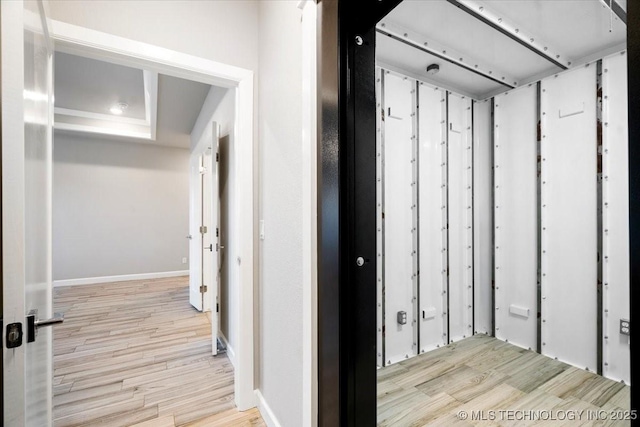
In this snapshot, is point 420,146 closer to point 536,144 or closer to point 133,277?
point 536,144

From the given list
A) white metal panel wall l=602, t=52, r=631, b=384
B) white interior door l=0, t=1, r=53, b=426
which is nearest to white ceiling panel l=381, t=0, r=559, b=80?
white metal panel wall l=602, t=52, r=631, b=384

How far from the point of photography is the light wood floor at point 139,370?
173cm

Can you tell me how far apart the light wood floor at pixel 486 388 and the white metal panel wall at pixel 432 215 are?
26 cm

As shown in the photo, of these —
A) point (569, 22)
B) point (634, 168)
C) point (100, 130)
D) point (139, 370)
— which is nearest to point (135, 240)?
point (100, 130)

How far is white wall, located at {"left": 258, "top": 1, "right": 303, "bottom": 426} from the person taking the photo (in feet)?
4.32

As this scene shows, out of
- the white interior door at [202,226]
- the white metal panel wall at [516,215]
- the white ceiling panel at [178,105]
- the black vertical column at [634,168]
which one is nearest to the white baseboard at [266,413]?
the white interior door at [202,226]

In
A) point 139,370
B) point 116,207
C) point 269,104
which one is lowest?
point 139,370

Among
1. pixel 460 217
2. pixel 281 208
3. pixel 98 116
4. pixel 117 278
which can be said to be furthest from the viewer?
pixel 117 278

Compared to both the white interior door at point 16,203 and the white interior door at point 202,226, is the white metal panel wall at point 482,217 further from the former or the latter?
the white interior door at point 16,203

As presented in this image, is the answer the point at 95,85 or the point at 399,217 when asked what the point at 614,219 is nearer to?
the point at 399,217

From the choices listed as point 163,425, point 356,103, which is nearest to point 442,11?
point 356,103

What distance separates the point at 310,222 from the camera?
1.17 m

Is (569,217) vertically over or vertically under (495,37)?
under

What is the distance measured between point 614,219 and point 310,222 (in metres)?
2.32
